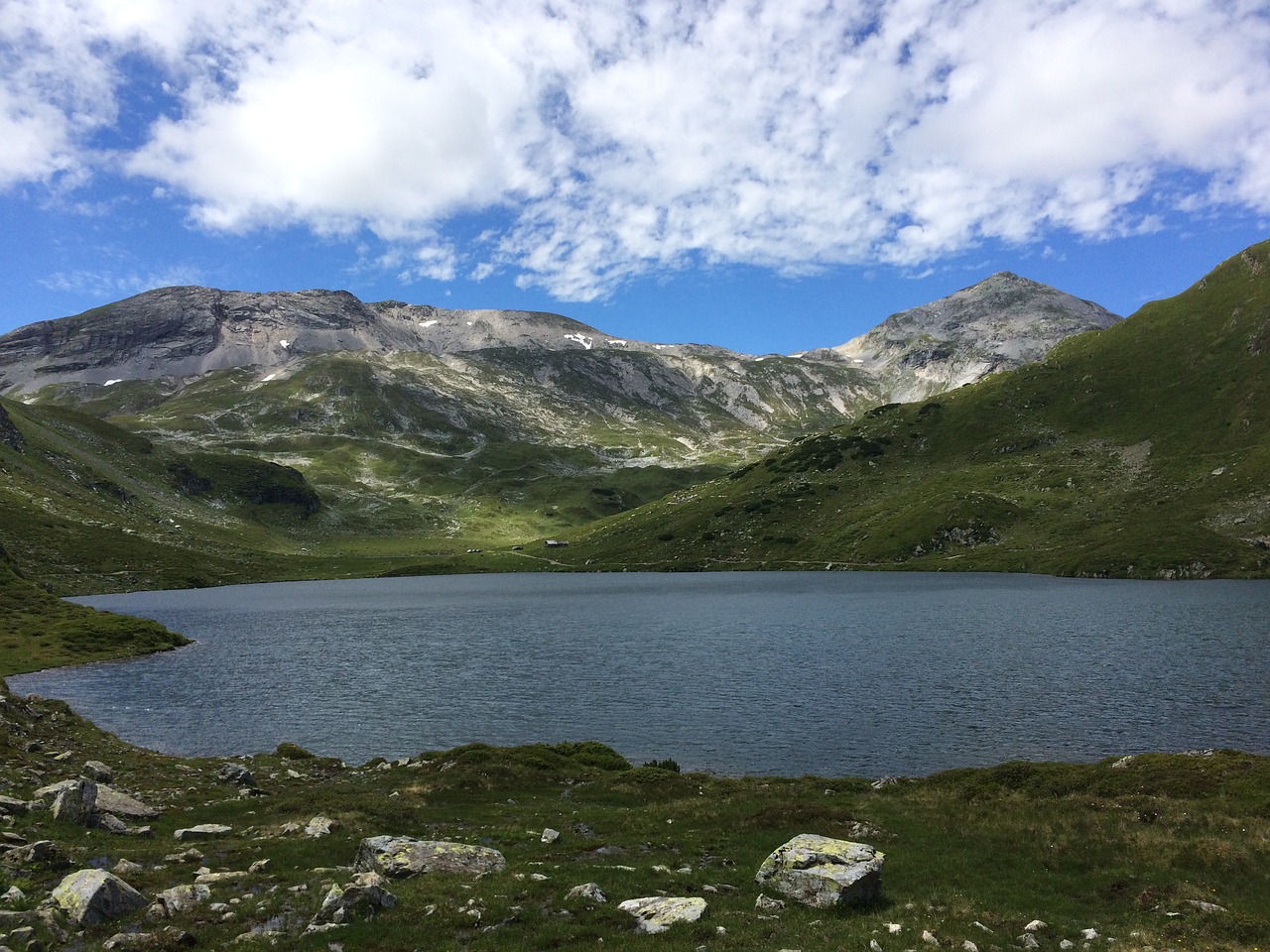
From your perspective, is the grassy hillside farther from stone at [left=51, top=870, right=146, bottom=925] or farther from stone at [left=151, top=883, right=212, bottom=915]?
stone at [left=51, top=870, right=146, bottom=925]

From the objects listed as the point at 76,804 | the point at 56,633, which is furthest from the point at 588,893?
the point at 56,633

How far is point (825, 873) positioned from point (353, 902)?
13734 mm

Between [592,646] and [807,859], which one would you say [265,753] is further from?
[592,646]

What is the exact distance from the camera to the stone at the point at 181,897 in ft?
62.2

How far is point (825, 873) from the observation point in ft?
71.8

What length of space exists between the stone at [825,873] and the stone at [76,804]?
25.5 meters

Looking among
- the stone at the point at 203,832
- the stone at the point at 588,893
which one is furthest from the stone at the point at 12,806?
the stone at the point at 588,893

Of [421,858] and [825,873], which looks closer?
[825,873]

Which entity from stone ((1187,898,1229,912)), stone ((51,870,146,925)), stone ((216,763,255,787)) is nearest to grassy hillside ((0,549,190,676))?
stone ((216,763,255,787))

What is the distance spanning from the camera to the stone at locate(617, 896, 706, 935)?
62.7 feet

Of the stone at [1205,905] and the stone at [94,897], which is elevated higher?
the stone at [94,897]

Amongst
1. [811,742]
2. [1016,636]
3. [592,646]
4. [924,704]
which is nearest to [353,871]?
[811,742]

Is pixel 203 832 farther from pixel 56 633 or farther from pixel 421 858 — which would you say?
pixel 56 633

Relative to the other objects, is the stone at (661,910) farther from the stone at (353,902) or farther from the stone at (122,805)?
the stone at (122,805)
